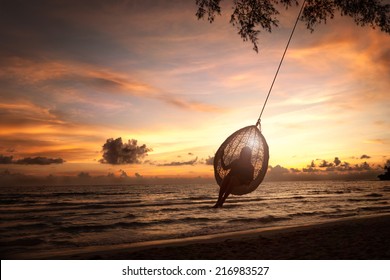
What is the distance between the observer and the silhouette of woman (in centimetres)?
820

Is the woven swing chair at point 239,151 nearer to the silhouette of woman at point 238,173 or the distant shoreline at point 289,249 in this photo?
the silhouette of woman at point 238,173

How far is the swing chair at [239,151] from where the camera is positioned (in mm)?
8438

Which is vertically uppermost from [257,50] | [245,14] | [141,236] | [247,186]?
[245,14]

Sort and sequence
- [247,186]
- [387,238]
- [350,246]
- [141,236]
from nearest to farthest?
[350,246] → [387,238] → [247,186] → [141,236]

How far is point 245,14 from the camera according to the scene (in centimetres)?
718

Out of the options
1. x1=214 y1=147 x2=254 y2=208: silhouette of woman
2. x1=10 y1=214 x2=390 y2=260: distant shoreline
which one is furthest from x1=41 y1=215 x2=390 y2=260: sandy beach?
x1=214 y1=147 x2=254 y2=208: silhouette of woman

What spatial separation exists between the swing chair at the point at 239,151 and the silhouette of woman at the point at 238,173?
0.17 m

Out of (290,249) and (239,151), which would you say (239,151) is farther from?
(290,249)

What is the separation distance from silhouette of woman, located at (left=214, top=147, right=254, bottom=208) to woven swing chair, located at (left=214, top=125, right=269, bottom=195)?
8.3 inches
